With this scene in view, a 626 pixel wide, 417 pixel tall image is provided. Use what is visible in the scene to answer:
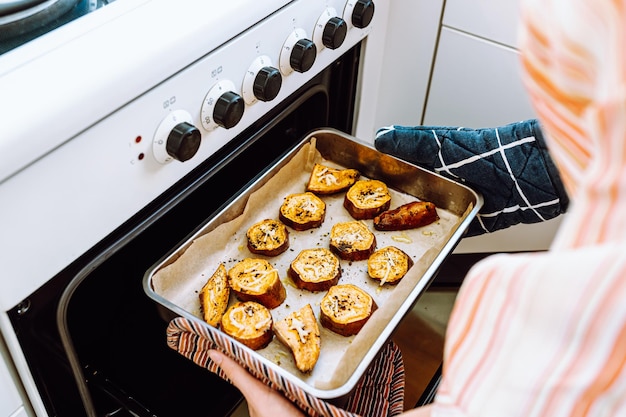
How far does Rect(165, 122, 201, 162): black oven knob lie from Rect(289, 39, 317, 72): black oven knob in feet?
0.55

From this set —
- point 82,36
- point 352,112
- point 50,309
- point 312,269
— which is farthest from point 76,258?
point 352,112

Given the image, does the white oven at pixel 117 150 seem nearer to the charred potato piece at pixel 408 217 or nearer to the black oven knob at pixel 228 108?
the black oven knob at pixel 228 108

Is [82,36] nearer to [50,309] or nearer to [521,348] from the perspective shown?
[50,309]

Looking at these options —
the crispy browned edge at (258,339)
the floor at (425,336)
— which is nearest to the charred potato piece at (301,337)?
the crispy browned edge at (258,339)

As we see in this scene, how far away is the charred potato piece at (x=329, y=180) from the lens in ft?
2.99

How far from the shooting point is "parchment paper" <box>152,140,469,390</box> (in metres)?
0.73

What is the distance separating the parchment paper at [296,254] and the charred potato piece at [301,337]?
0.02m

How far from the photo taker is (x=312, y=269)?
0.81m

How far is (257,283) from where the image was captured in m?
0.78

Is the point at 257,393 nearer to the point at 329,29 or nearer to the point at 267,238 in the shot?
the point at 267,238

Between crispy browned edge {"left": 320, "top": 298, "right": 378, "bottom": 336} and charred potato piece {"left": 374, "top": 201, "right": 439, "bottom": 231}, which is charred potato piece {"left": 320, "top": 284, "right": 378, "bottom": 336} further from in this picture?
charred potato piece {"left": 374, "top": 201, "right": 439, "bottom": 231}

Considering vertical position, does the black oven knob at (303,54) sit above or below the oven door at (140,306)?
above

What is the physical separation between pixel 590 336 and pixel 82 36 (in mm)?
474

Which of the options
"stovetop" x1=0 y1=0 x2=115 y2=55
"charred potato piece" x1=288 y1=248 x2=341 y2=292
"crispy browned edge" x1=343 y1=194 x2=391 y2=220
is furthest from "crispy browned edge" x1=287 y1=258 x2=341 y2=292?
"stovetop" x1=0 y1=0 x2=115 y2=55
